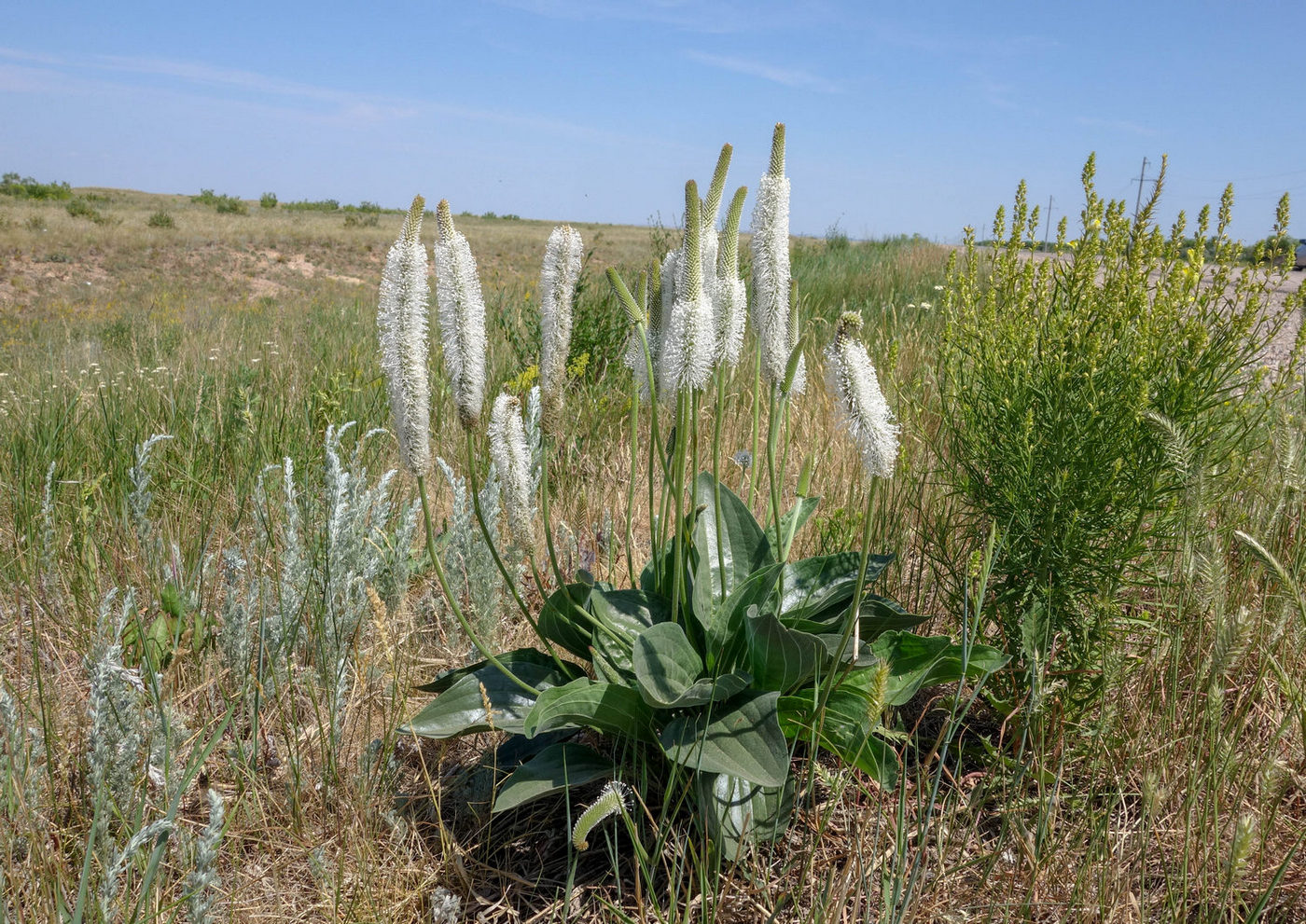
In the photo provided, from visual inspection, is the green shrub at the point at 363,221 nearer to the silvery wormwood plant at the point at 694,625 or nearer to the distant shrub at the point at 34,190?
the distant shrub at the point at 34,190

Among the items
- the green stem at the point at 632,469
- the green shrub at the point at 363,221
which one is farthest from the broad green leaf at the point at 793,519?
the green shrub at the point at 363,221

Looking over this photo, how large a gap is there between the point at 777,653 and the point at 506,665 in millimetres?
761

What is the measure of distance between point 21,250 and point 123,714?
103 feet

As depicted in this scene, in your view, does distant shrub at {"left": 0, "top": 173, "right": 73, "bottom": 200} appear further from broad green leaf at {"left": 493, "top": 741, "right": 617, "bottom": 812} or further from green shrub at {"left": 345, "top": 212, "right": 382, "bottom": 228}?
broad green leaf at {"left": 493, "top": 741, "right": 617, "bottom": 812}

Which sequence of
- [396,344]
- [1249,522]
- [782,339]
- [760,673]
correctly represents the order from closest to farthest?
1. [396,344]
2. [782,339]
3. [760,673]
4. [1249,522]

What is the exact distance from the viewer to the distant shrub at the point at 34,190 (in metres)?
43.2

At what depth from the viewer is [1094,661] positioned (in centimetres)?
223

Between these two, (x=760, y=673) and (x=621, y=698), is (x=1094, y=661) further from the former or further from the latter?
(x=621, y=698)

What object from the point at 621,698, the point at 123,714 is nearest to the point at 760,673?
the point at 621,698

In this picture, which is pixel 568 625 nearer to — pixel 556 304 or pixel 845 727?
pixel 845 727

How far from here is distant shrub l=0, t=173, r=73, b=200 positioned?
43219 millimetres

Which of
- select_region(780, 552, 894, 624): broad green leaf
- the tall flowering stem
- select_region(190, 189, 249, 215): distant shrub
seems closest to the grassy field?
select_region(780, 552, 894, 624): broad green leaf

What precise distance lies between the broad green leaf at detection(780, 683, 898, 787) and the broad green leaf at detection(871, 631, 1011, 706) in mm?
90

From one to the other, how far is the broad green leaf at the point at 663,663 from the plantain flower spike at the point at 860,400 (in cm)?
67
